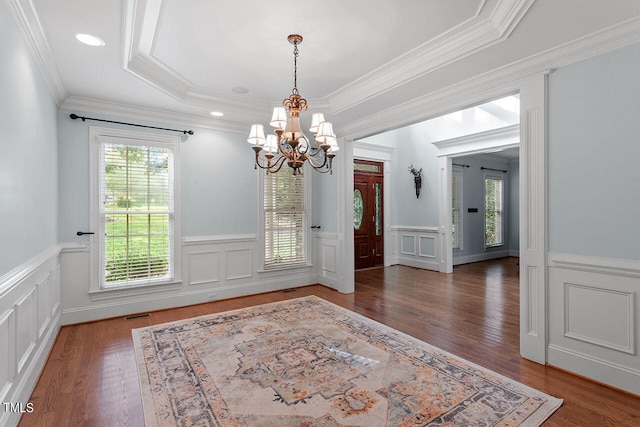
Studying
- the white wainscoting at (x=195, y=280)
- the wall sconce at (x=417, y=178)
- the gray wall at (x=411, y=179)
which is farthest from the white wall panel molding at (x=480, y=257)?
the white wainscoting at (x=195, y=280)

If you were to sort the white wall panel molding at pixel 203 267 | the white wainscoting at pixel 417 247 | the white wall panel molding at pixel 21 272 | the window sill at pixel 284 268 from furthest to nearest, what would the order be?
the white wainscoting at pixel 417 247 → the window sill at pixel 284 268 → the white wall panel molding at pixel 203 267 → the white wall panel molding at pixel 21 272

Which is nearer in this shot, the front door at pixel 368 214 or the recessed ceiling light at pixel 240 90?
the recessed ceiling light at pixel 240 90

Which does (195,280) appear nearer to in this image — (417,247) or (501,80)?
(501,80)

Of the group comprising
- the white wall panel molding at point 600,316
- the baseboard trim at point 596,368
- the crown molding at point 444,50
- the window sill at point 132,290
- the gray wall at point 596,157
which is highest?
the crown molding at point 444,50

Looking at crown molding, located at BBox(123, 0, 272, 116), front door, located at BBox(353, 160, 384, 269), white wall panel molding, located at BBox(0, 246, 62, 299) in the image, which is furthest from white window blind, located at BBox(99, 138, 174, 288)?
front door, located at BBox(353, 160, 384, 269)

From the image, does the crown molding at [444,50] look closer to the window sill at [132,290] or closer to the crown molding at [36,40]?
the crown molding at [36,40]

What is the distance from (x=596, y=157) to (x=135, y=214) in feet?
16.0

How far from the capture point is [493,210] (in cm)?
880

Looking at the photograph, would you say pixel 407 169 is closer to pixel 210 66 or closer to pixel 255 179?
pixel 255 179

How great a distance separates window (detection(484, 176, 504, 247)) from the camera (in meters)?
8.56

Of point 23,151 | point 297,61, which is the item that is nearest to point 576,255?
point 297,61

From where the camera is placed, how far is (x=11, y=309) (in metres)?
1.99

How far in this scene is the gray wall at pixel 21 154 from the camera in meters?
1.89

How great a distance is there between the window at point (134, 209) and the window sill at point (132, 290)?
48 millimetres
